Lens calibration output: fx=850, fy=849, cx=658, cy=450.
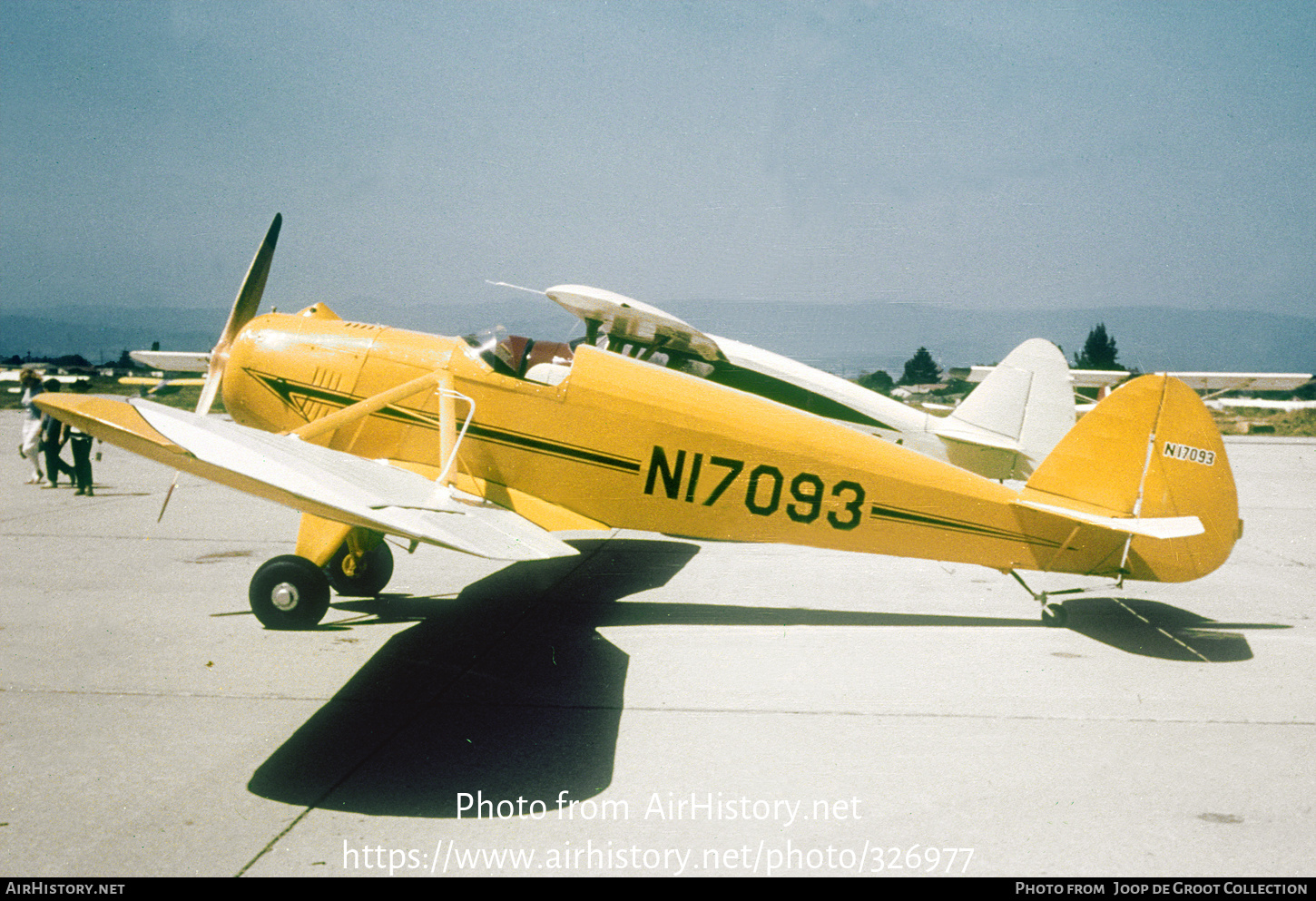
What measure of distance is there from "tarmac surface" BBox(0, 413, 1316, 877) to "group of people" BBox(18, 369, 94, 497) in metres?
3.98

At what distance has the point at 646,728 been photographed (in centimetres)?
411

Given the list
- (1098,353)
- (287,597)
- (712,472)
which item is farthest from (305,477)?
(1098,353)

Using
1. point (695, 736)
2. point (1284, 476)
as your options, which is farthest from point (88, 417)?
point (1284, 476)

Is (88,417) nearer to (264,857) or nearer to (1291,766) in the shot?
(264,857)

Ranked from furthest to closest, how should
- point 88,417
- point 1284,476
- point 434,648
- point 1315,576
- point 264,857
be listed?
point 1284,476
point 1315,576
point 434,648
point 88,417
point 264,857

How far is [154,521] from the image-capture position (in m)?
9.01

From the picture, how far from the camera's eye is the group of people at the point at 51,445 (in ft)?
34.4

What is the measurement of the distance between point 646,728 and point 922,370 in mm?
50001

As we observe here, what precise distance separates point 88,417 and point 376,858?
6.51 ft

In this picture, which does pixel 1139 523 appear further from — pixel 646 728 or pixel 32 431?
pixel 32 431

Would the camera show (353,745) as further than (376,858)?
Yes

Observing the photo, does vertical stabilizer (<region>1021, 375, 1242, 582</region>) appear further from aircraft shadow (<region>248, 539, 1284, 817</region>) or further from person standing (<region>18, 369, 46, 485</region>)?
person standing (<region>18, 369, 46, 485</region>)

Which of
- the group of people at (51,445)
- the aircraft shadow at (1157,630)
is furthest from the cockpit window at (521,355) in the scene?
the group of people at (51,445)

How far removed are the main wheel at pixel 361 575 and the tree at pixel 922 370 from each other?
47.0 metres
